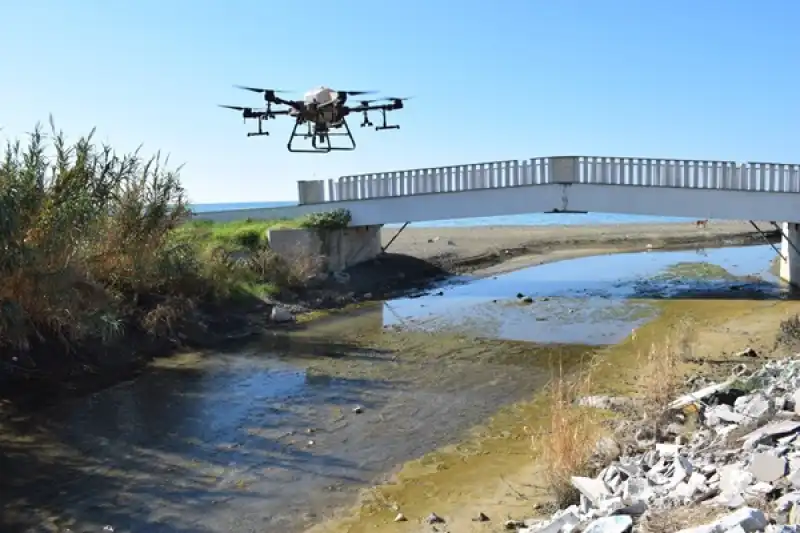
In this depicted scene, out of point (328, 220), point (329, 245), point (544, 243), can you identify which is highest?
point (328, 220)

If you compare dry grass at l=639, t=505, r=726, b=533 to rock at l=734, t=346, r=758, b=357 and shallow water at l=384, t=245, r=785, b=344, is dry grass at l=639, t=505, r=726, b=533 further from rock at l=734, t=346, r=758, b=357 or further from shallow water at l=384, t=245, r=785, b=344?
shallow water at l=384, t=245, r=785, b=344

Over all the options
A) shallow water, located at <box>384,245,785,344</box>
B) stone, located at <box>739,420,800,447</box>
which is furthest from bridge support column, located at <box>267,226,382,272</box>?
stone, located at <box>739,420,800,447</box>

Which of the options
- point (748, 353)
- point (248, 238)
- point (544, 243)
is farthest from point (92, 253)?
point (544, 243)

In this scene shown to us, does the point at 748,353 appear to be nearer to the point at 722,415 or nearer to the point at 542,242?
the point at 722,415

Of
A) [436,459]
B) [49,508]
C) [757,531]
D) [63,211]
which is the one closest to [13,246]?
[63,211]

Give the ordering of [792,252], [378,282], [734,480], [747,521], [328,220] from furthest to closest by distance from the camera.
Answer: [378,282]
[328,220]
[792,252]
[734,480]
[747,521]

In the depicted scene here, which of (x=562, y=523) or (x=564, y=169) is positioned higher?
(x=564, y=169)
